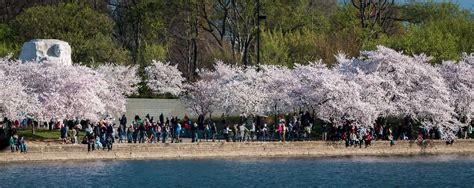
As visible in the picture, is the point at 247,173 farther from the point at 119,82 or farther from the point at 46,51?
the point at 119,82

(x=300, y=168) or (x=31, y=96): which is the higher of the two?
(x=31, y=96)

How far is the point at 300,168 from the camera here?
2409 inches

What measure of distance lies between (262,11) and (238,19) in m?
4.91

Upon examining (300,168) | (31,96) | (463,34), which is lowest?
(300,168)

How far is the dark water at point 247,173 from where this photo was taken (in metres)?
53.4

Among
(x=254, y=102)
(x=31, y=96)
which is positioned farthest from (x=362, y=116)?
(x=31, y=96)

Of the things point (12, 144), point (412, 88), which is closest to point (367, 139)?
point (412, 88)

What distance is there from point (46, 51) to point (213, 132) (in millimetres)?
15111

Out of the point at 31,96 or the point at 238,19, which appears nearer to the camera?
the point at 31,96

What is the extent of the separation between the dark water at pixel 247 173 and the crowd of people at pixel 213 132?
2588 mm

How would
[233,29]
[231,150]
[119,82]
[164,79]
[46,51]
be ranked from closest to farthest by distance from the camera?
1. [231,150]
2. [46,51]
3. [119,82]
4. [164,79]
5. [233,29]

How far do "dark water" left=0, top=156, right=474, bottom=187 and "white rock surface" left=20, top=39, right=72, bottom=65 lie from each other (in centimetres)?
1729

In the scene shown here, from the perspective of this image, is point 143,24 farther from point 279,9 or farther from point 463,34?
point 463,34

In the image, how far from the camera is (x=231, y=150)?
6675 cm
